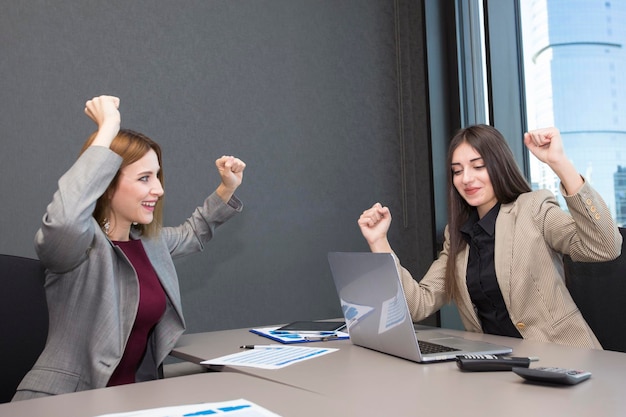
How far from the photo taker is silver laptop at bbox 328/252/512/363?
1.38 meters

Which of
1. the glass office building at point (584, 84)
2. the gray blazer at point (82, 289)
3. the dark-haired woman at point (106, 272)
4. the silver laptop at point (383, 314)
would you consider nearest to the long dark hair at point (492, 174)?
the silver laptop at point (383, 314)

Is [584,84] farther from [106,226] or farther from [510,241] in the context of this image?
[106,226]

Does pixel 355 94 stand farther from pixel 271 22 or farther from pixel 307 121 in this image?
pixel 271 22

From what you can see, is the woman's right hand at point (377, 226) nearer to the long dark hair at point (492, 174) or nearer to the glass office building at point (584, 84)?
the long dark hair at point (492, 174)

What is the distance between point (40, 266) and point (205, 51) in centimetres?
152

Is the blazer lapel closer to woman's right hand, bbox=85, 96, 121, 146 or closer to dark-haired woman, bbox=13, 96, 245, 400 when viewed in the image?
dark-haired woman, bbox=13, 96, 245, 400

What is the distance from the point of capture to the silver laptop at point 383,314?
138 cm

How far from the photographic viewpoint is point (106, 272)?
66.1 inches

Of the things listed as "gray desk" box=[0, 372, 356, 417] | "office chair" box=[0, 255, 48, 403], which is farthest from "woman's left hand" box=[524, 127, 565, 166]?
"office chair" box=[0, 255, 48, 403]

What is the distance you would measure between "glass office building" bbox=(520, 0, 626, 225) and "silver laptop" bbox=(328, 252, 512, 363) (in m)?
1.39

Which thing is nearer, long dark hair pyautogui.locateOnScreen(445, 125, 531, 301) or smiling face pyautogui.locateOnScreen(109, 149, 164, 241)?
smiling face pyautogui.locateOnScreen(109, 149, 164, 241)

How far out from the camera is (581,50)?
272 centimetres

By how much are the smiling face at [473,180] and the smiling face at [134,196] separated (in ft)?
3.32

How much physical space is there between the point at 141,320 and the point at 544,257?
4.02ft
